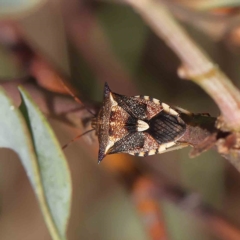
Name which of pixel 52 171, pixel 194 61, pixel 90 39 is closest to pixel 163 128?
pixel 194 61

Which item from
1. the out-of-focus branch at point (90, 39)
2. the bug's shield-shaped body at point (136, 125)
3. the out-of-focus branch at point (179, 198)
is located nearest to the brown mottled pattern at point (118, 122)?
the bug's shield-shaped body at point (136, 125)

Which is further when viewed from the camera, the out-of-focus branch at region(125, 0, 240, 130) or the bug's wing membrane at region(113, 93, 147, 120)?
the bug's wing membrane at region(113, 93, 147, 120)

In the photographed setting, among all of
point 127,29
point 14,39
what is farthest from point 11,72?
point 127,29

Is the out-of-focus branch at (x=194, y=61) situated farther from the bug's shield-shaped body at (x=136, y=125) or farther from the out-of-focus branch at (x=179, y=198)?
the out-of-focus branch at (x=179, y=198)

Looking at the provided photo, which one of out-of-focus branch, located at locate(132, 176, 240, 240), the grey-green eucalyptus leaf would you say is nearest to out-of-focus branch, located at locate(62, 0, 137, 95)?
out-of-focus branch, located at locate(132, 176, 240, 240)

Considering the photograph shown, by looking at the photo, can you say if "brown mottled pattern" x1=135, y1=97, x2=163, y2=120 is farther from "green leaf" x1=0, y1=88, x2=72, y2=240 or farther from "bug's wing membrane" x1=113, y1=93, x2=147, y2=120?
"green leaf" x1=0, y1=88, x2=72, y2=240

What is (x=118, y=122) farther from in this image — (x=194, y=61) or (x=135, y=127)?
(x=194, y=61)

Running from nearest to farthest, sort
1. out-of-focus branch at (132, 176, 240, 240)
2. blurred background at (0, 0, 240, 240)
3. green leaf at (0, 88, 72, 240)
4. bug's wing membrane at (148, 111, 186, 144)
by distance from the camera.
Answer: green leaf at (0, 88, 72, 240), bug's wing membrane at (148, 111, 186, 144), out-of-focus branch at (132, 176, 240, 240), blurred background at (0, 0, 240, 240)
